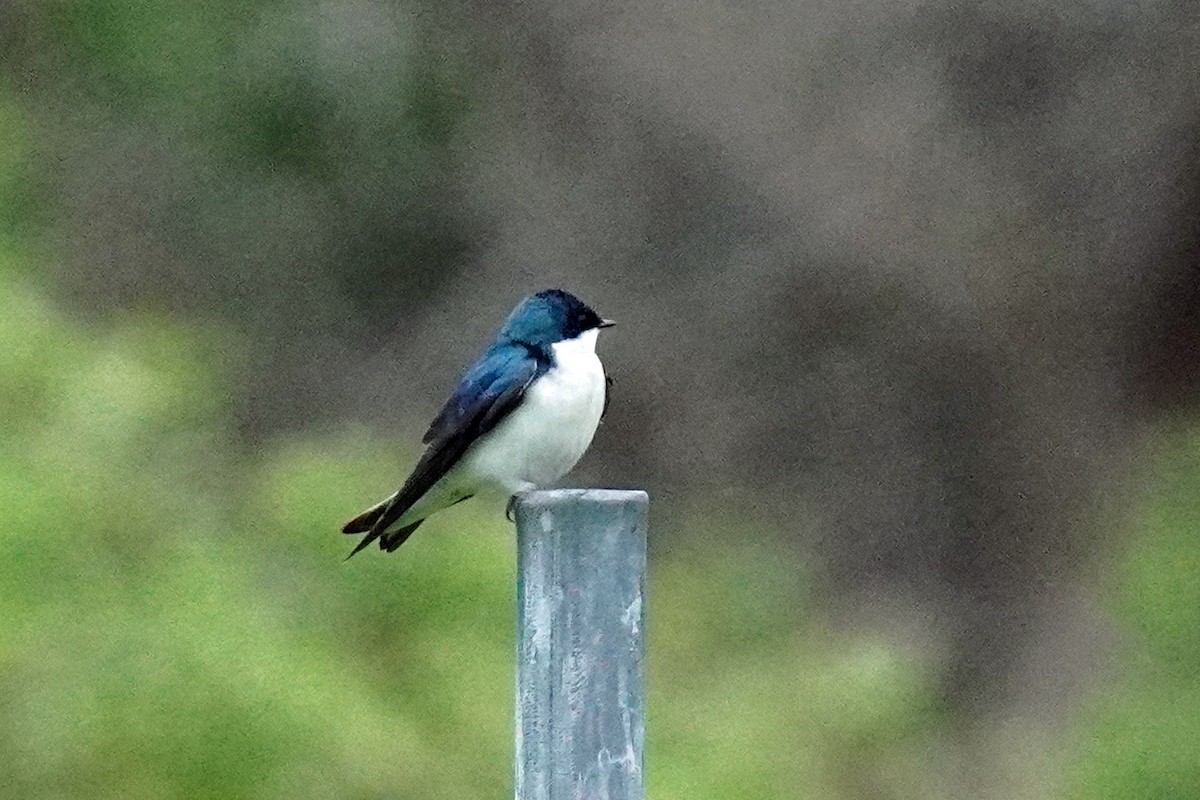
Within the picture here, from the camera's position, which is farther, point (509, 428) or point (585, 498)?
point (509, 428)

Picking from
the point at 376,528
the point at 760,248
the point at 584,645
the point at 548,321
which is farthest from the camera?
the point at 760,248

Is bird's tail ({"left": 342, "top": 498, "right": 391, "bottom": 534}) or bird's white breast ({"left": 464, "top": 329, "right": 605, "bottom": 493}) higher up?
bird's white breast ({"left": 464, "top": 329, "right": 605, "bottom": 493})

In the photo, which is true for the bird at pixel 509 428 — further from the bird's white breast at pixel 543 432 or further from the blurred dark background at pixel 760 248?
the blurred dark background at pixel 760 248

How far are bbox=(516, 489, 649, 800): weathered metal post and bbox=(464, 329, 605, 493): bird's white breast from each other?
2.18 feet

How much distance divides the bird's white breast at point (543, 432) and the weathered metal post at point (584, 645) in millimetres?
664

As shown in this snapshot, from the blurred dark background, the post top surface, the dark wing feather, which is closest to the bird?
the dark wing feather

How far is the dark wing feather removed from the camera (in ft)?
6.73

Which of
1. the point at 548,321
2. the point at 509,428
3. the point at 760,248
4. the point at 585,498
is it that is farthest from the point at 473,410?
the point at 760,248

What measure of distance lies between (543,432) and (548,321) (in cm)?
15

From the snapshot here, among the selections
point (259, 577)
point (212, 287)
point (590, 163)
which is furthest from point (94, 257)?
point (259, 577)

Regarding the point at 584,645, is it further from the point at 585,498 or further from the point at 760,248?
the point at 760,248

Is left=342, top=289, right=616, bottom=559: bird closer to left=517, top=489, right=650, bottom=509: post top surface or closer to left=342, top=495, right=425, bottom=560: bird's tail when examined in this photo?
left=342, top=495, right=425, bottom=560: bird's tail

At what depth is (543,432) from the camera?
208 cm

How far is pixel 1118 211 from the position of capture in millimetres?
6676
